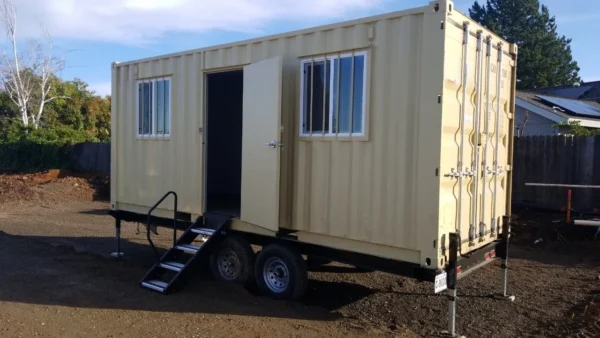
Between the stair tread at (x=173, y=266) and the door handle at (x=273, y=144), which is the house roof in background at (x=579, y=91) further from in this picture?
the stair tread at (x=173, y=266)

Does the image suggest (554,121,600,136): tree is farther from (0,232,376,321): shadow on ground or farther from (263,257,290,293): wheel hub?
(263,257,290,293): wheel hub

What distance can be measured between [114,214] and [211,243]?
10.1 feet

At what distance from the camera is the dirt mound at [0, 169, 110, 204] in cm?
1902

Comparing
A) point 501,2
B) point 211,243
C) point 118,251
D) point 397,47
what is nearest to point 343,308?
point 211,243

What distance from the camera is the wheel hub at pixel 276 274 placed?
21.6 feet

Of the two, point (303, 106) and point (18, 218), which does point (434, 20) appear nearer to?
point (303, 106)

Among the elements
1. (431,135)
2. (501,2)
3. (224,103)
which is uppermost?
(501,2)

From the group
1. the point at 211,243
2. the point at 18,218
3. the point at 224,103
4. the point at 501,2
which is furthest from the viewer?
the point at 501,2

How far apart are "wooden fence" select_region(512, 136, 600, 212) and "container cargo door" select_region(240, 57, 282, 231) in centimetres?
840

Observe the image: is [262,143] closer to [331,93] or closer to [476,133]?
[331,93]

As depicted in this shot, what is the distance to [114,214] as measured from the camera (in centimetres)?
952

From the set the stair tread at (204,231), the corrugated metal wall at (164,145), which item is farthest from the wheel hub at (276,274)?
the corrugated metal wall at (164,145)

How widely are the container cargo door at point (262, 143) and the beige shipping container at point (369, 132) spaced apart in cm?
2

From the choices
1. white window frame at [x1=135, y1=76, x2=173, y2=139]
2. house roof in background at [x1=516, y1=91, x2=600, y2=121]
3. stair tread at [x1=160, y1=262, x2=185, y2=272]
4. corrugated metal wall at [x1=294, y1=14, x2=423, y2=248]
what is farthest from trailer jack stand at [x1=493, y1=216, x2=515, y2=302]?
house roof in background at [x1=516, y1=91, x2=600, y2=121]
